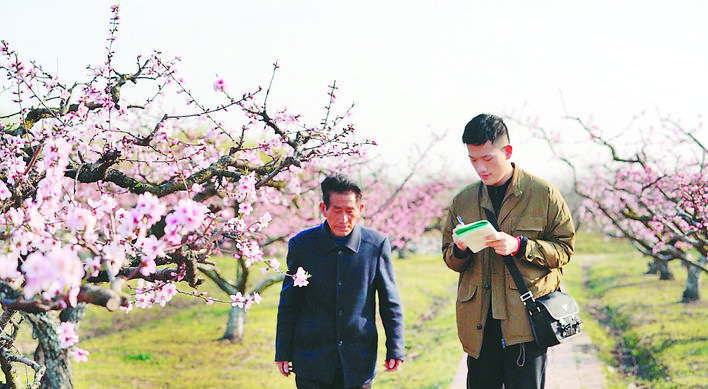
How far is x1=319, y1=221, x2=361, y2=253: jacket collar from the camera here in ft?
11.6

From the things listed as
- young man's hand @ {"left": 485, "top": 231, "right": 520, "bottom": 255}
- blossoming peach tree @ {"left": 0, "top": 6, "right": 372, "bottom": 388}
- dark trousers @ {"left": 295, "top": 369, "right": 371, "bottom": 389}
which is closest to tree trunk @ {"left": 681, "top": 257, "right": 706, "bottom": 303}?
blossoming peach tree @ {"left": 0, "top": 6, "right": 372, "bottom": 388}

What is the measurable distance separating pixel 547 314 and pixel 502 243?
1.48ft

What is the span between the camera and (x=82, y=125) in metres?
4.34

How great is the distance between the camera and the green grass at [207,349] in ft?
28.5

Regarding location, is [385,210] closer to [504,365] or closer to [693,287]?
[693,287]

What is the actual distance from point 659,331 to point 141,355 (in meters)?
8.38

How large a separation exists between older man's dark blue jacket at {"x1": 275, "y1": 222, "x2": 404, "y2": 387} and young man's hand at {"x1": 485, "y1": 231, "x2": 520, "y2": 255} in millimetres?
659

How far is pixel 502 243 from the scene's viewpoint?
10.5 feet

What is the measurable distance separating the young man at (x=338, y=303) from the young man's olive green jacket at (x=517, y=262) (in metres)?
0.39

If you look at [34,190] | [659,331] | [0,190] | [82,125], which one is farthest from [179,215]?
[659,331]

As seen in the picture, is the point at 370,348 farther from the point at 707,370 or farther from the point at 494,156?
the point at 707,370

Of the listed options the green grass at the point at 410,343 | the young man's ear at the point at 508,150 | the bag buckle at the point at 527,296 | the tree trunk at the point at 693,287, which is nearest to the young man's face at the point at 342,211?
the young man's ear at the point at 508,150

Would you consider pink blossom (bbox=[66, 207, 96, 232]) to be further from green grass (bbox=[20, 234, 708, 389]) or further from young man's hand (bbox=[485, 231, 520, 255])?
green grass (bbox=[20, 234, 708, 389])

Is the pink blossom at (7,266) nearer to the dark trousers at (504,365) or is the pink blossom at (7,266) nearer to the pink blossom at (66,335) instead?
the pink blossom at (66,335)
